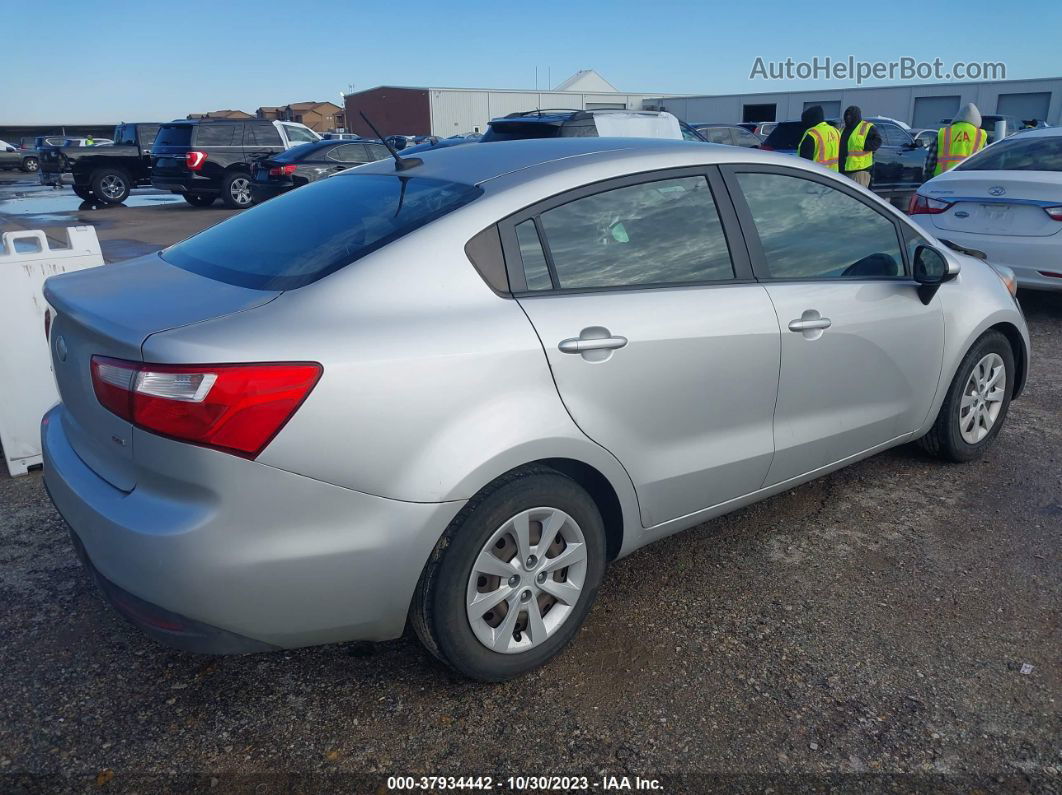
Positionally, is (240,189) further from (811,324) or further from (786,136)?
(811,324)

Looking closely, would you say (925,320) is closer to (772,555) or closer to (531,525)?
(772,555)

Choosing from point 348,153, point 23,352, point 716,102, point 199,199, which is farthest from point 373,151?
point 716,102

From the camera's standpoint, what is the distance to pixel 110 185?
1886cm

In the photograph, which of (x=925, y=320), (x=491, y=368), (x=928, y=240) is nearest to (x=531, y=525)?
(x=491, y=368)

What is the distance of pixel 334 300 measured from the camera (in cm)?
222

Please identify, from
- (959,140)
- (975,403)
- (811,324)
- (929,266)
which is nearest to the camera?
(811,324)

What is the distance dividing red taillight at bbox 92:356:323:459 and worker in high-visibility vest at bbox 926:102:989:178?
9997mm

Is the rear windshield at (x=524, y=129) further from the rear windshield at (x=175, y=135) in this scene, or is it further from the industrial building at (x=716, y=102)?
the industrial building at (x=716, y=102)

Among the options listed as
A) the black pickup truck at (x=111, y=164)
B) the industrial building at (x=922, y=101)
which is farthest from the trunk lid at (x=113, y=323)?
the industrial building at (x=922, y=101)

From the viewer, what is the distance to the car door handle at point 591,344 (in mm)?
2457

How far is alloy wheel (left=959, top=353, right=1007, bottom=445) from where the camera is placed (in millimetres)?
4043

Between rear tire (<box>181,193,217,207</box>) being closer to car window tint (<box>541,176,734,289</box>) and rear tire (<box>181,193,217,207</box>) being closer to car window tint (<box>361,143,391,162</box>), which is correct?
car window tint (<box>361,143,391,162</box>)

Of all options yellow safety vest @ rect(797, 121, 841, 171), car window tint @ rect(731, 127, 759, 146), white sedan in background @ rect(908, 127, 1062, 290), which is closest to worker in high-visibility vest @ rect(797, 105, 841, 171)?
yellow safety vest @ rect(797, 121, 841, 171)

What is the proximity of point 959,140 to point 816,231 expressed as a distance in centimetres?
823
